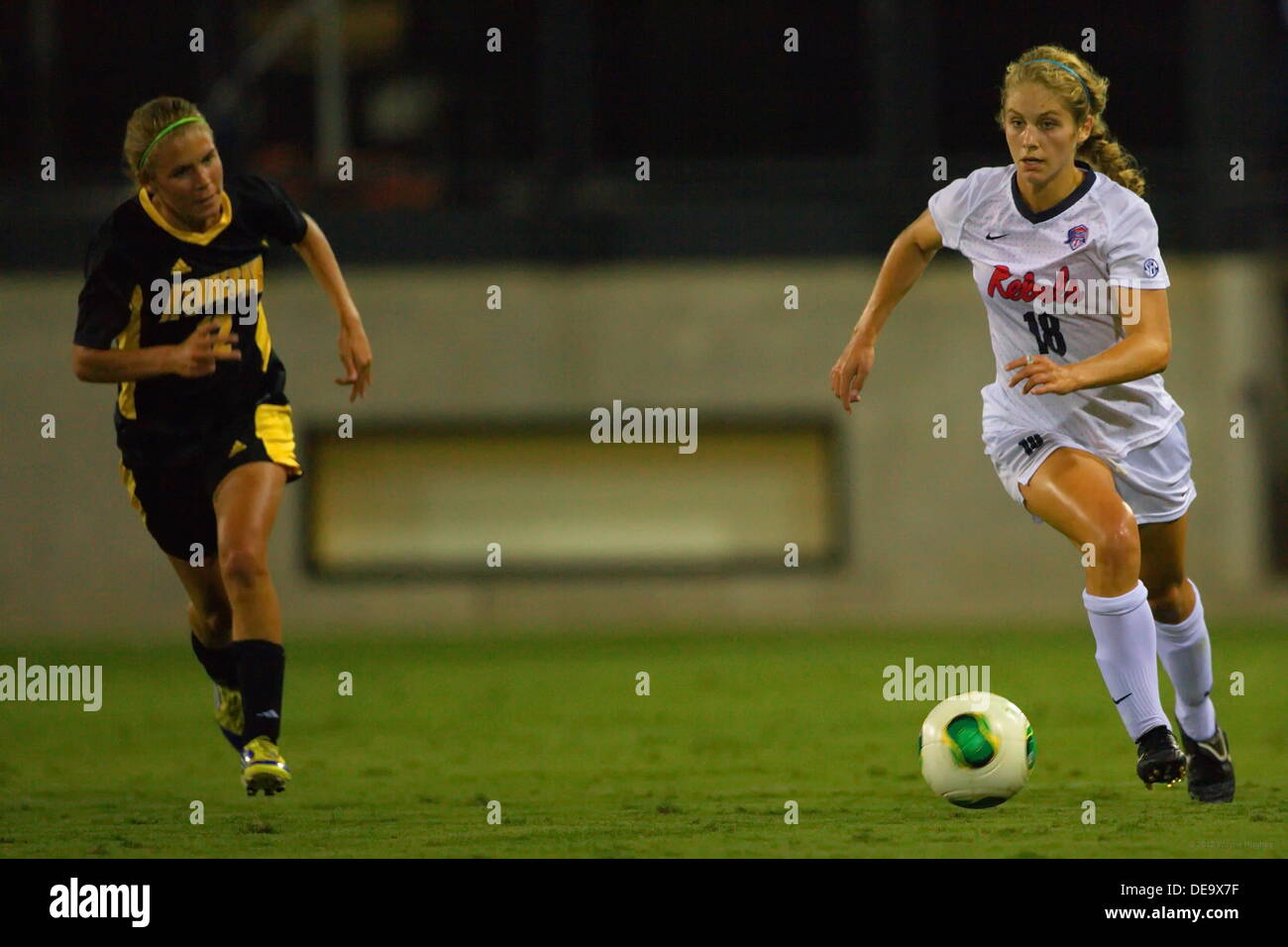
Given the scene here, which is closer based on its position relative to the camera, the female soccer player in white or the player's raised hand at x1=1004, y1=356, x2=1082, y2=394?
the player's raised hand at x1=1004, y1=356, x2=1082, y2=394

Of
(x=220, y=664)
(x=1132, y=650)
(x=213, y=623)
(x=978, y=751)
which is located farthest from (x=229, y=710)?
(x=1132, y=650)

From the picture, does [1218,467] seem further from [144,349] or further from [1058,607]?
[144,349]

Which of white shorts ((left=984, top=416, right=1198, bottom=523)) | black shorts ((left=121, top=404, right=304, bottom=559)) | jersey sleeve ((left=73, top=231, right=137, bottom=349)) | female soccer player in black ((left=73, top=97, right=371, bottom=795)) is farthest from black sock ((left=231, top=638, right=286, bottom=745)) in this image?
white shorts ((left=984, top=416, right=1198, bottom=523))

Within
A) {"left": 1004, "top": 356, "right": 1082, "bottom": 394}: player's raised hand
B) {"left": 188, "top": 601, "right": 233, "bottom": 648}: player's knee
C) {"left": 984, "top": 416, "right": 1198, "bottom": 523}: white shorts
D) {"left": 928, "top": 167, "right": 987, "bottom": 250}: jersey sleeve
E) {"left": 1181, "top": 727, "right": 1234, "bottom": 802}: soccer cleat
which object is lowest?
{"left": 1181, "top": 727, "right": 1234, "bottom": 802}: soccer cleat

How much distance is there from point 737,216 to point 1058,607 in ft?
12.7

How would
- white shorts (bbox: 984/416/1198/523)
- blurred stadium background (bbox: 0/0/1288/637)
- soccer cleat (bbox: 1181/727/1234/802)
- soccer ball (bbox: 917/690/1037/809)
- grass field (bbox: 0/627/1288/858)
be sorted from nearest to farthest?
grass field (bbox: 0/627/1288/858)
soccer ball (bbox: 917/690/1037/809)
white shorts (bbox: 984/416/1198/523)
soccer cleat (bbox: 1181/727/1234/802)
blurred stadium background (bbox: 0/0/1288/637)

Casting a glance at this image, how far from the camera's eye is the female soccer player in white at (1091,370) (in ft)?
20.5

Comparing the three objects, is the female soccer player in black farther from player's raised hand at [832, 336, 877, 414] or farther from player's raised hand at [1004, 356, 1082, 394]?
player's raised hand at [1004, 356, 1082, 394]

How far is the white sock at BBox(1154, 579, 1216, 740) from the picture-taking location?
6.65m

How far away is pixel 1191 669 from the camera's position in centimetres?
670

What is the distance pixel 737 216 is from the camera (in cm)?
1669

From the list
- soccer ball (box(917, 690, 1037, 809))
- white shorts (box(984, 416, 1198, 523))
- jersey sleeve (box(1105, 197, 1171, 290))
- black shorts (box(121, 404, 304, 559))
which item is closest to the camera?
jersey sleeve (box(1105, 197, 1171, 290))

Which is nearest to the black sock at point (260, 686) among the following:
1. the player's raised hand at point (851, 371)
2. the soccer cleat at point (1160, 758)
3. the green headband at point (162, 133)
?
the green headband at point (162, 133)

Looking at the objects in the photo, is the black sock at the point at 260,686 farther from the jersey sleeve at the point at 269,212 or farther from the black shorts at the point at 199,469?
the jersey sleeve at the point at 269,212
